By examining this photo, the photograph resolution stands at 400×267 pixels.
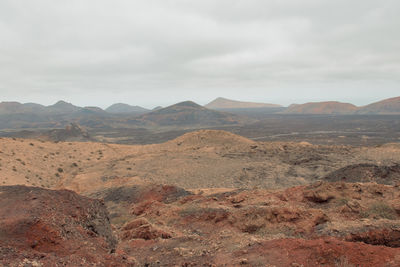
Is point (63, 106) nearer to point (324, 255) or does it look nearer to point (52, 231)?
point (52, 231)

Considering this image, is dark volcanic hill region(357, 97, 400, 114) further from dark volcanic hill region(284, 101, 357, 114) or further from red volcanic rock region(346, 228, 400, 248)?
red volcanic rock region(346, 228, 400, 248)

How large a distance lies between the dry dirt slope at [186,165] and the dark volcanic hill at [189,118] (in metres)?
69.5

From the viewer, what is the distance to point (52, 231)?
5.53 meters

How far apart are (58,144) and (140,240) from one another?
2745cm

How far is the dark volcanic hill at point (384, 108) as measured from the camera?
122819mm

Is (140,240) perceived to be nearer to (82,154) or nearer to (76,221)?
(76,221)

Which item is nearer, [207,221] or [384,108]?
[207,221]

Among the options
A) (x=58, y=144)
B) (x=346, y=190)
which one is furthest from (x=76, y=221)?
(x=58, y=144)

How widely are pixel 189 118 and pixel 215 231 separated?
317 feet

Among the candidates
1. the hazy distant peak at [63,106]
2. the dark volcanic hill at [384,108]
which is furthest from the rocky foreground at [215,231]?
the hazy distant peak at [63,106]

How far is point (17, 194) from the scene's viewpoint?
25.1 ft

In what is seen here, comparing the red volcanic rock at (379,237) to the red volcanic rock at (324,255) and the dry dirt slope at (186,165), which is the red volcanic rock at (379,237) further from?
the dry dirt slope at (186,165)

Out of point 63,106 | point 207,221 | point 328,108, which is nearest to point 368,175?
point 207,221

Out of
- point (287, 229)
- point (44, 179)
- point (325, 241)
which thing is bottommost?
point (44, 179)
